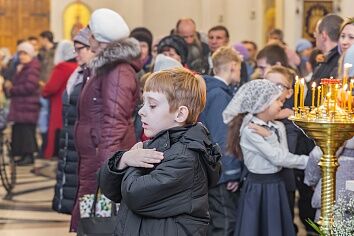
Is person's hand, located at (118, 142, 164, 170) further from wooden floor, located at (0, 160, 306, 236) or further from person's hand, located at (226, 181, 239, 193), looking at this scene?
wooden floor, located at (0, 160, 306, 236)

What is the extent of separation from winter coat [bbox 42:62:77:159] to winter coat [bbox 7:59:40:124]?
27 centimetres

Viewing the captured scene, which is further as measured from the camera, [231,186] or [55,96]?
[55,96]

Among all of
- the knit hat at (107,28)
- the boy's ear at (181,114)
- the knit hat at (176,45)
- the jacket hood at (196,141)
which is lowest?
the jacket hood at (196,141)

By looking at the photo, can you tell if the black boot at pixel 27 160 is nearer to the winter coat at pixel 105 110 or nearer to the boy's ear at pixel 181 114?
the winter coat at pixel 105 110

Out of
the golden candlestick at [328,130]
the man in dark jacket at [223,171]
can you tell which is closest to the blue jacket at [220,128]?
the man in dark jacket at [223,171]

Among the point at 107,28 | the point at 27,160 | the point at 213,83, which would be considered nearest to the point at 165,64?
the point at 213,83

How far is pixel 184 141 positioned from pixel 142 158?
0.19 meters

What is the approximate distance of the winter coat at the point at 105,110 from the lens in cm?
571

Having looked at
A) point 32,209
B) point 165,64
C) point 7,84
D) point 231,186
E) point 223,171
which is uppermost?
point 165,64

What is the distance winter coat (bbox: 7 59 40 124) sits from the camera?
12.0 meters

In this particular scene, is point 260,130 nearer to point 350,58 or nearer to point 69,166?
point 350,58

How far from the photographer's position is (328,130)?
13.2 feet

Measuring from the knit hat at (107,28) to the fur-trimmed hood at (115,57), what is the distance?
8 cm

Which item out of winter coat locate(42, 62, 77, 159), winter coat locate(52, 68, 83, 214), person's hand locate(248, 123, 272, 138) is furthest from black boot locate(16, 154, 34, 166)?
person's hand locate(248, 123, 272, 138)
